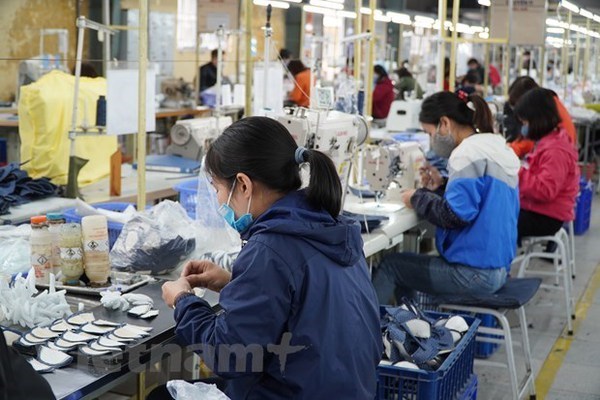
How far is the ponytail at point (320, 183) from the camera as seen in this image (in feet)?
6.40

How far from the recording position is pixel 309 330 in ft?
6.11

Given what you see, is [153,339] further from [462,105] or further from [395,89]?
[395,89]

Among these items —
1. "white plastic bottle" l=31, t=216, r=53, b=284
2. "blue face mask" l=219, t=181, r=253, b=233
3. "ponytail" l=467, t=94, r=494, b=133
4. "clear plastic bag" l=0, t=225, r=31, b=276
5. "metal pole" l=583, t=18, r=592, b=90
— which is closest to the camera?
"blue face mask" l=219, t=181, r=253, b=233

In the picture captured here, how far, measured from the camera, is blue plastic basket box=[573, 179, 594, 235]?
716 centimetres

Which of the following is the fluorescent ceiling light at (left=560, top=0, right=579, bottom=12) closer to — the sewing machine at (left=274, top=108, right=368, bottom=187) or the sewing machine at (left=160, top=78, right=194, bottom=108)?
the sewing machine at (left=160, top=78, right=194, bottom=108)

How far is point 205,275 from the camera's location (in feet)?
7.37

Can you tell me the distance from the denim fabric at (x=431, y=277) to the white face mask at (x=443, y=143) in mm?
548

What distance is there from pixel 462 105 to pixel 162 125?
622 cm

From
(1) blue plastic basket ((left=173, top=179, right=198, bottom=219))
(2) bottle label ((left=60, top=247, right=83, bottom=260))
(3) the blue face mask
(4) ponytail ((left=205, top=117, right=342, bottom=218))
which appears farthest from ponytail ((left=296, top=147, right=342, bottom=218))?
(1) blue plastic basket ((left=173, top=179, right=198, bottom=219))

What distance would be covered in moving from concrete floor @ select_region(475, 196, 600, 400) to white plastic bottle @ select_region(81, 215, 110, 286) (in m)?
2.10

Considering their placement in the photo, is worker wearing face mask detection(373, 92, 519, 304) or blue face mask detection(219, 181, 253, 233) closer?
blue face mask detection(219, 181, 253, 233)

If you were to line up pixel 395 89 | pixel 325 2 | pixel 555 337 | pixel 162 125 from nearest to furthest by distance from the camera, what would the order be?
pixel 555 337, pixel 325 2, pixel 162 125, pixel 395 89

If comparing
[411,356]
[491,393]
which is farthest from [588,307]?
[411,356]

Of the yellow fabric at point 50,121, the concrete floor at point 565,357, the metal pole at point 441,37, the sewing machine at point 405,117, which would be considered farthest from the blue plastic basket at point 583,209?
the yellow fabric at point 50,121
